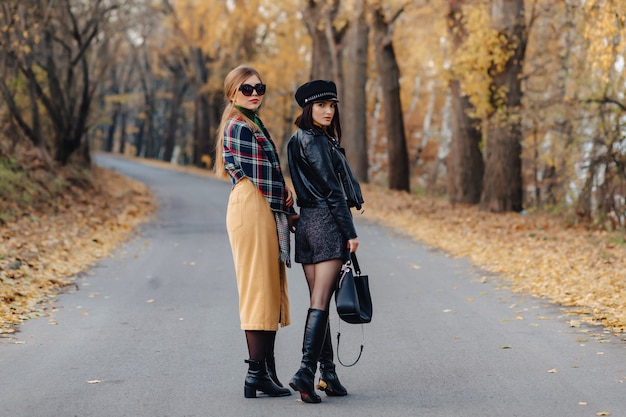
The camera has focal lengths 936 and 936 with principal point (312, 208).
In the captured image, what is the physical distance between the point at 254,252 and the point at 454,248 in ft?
34.5

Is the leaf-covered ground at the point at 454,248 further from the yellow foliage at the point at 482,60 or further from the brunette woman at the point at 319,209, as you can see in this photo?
the brunette woman at the point at 319,209

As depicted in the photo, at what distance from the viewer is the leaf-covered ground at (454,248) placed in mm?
10196

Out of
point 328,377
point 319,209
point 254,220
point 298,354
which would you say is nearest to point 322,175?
point 319,209

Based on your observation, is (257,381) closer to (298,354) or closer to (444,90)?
(298,354)

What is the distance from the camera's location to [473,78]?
21734mm

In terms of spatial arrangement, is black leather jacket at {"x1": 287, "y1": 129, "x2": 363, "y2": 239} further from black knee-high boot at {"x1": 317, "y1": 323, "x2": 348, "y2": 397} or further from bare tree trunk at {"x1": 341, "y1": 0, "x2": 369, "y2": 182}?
bare tree trunk at {"x1": 341, "y1": 0, "x2": 369, "y2": 182}

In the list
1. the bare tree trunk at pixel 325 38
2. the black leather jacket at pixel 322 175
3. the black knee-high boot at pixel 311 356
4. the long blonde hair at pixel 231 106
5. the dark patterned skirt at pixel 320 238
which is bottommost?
the black knee-high boot at pixel 311 356

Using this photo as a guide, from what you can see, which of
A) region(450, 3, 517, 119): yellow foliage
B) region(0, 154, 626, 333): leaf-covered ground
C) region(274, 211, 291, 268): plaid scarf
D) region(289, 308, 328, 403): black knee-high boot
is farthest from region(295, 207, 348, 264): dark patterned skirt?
region(450, 3, 517, 119): yellow foliage

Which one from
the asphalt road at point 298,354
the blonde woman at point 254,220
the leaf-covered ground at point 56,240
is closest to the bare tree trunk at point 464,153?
the leaf-covered ground at point 56,240

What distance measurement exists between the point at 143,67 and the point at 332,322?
61.7 metres

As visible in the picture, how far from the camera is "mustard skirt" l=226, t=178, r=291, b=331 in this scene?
234 inches

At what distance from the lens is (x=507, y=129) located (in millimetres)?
22250

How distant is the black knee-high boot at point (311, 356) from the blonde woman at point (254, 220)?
27 centimetres

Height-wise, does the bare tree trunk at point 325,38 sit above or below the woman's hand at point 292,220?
above
